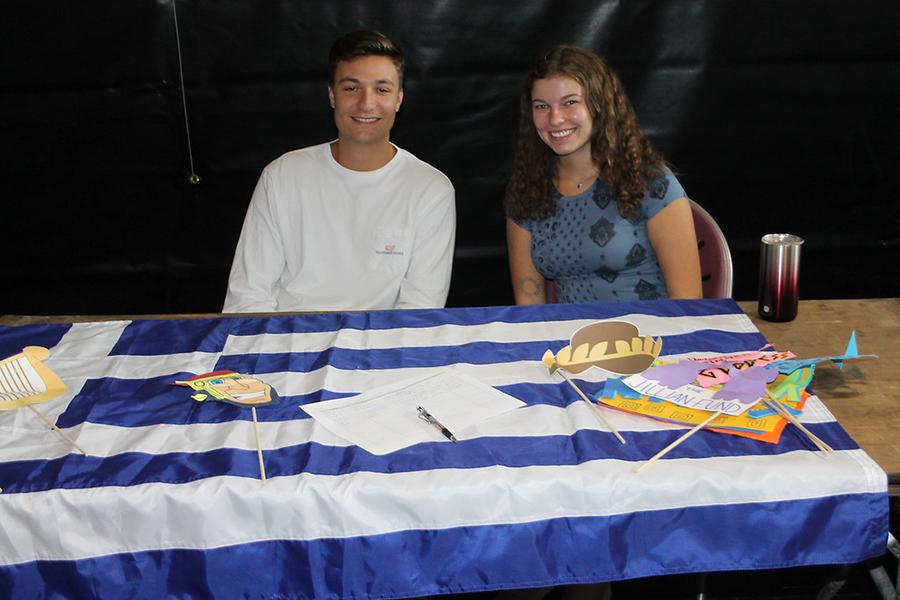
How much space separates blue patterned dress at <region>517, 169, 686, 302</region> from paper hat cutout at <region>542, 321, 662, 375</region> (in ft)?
1.90

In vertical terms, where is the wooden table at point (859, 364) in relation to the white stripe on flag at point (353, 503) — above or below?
above

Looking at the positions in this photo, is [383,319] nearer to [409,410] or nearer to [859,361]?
[409,410]

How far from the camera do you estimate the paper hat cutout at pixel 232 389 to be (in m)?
1.51

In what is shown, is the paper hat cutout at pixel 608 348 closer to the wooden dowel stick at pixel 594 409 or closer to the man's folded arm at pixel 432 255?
the wooden dowel stick at pixel 594 409

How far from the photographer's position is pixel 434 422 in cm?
143

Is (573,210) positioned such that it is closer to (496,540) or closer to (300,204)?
(300,204)

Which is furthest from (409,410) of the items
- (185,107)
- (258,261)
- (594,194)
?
(185,107)

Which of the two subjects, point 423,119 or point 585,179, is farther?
point 423,119

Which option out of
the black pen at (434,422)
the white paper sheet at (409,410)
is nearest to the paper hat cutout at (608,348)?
the white paper sheet at (409,410)

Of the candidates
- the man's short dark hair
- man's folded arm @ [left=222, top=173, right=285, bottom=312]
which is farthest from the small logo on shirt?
the man's short dark hair

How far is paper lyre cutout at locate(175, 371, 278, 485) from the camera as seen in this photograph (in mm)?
1510

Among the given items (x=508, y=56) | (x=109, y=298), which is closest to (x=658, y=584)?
(x=508, y=56)

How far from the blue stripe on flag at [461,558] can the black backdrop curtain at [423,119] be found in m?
2.07

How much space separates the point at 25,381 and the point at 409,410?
0.62 metres
